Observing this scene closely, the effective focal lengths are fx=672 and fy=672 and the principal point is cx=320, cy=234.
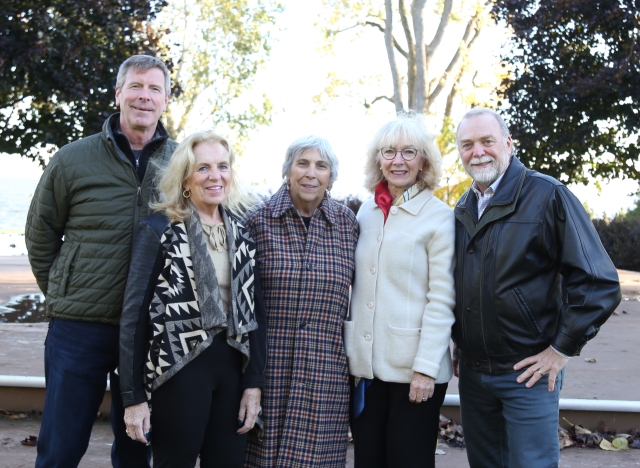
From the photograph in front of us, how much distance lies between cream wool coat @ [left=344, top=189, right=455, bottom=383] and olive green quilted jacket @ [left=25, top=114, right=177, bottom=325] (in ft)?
3.80

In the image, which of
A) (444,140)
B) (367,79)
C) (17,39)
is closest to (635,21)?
(444,140)

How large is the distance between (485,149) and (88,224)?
6.40 feet

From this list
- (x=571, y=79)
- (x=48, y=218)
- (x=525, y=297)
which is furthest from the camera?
(x=571, y=79)

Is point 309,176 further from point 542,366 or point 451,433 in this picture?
point 451,433

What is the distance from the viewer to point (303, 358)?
132 inches

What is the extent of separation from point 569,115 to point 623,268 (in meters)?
7.04

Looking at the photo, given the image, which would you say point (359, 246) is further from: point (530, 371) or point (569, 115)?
point (569, 115)

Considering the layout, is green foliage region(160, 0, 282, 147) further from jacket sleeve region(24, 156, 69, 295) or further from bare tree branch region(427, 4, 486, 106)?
jacket sleeve region(24, 156, 69, 295)

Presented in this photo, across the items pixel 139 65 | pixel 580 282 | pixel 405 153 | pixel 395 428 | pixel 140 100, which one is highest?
pixel 139 65

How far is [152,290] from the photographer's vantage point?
2.92 m

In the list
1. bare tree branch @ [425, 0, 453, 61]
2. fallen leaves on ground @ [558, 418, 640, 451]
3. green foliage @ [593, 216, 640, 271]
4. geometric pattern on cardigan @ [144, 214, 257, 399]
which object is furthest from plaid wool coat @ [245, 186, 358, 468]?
bare tree branch @ [425, 0, 453, 61]

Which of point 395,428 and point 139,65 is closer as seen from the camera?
point 395,428

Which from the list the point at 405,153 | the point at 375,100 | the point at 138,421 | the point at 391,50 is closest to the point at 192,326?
the point at 138,421

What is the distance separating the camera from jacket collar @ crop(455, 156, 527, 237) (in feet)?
10.1
